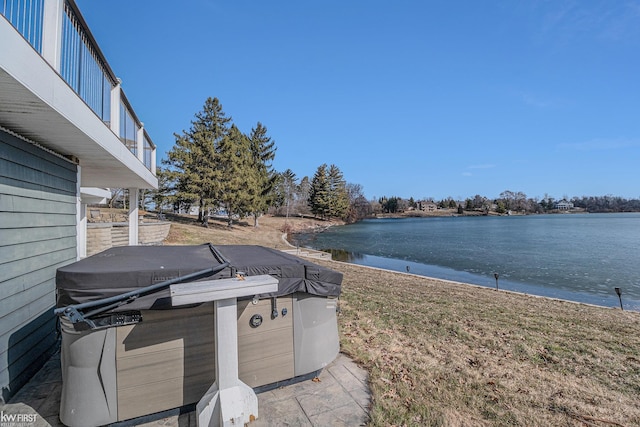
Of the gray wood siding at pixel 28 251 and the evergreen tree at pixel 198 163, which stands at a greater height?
the evergreen tree at pixel 198 163

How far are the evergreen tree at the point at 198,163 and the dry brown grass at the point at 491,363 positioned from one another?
61.4 feet

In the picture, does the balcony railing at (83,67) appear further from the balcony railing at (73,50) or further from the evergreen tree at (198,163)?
the evergreen tree at (198,163)

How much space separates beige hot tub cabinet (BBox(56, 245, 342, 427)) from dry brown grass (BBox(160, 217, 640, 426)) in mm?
1158

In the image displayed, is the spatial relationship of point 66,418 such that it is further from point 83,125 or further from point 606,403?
point 606,403

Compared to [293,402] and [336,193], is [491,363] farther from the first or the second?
[336,193]

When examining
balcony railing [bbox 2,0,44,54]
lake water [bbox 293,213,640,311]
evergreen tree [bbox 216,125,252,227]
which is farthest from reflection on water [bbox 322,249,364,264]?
balcony railing [bbox 2,0,44,54]

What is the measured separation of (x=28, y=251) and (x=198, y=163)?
69.6ft

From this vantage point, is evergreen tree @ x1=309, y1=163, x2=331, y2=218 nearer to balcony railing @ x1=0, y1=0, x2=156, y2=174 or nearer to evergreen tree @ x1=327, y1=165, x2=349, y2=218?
evergreen tree @ x1=327, y1=165, x2=349, y2=218

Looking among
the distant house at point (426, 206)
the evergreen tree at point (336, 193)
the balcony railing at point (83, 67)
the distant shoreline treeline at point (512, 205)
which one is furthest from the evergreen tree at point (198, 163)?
the distant house at point (426, 206)

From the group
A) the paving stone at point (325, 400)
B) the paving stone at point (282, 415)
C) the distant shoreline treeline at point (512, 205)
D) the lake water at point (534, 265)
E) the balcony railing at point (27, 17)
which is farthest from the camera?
the distant shoreline treeline at point (512, 205)

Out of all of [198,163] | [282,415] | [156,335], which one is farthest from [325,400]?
[198,163]

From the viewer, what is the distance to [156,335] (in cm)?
256

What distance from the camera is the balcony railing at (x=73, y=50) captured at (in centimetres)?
246

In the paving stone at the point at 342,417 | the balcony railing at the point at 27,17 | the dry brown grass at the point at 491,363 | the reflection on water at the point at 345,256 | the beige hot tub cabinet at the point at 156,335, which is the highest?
the balcony railing at the point at 27,17
